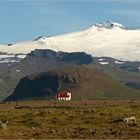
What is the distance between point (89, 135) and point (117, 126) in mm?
8522

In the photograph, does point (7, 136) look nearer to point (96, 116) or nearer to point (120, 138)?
point (120, 138)

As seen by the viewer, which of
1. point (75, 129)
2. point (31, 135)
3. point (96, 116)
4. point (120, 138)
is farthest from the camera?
point (96, 116)

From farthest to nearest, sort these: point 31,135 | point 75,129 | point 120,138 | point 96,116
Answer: point 96,116, point 75,129, point 31,135, point 120,138

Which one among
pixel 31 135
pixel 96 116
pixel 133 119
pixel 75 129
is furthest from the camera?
pixel 96 116

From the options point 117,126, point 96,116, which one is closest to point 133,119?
point 117,126

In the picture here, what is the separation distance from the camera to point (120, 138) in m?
58.9

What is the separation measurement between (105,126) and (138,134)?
31.0ft

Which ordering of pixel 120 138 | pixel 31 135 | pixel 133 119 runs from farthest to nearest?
1. pixel 133 119
2. pixel 31 135
3. pixel 120 138

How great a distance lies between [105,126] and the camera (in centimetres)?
7131

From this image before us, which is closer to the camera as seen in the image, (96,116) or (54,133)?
(54,133)

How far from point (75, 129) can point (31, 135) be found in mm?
7384

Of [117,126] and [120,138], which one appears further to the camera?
[117,126]

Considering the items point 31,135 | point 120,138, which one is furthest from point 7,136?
point 120,138

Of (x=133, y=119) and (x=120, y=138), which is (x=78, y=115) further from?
(x=120, y=138)
